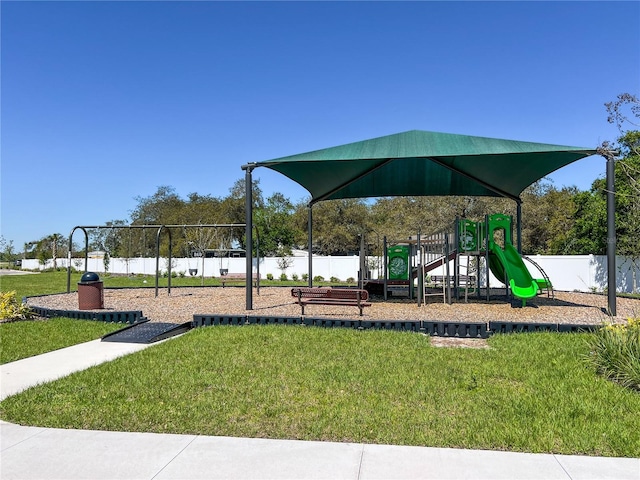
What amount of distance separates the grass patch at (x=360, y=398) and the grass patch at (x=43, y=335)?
188 centimetres

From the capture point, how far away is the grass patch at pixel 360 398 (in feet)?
13.6

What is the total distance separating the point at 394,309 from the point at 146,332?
6.21m

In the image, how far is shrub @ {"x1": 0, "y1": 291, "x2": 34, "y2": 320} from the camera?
35.4ft

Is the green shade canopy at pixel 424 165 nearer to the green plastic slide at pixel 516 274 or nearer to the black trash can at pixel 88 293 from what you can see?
the green plastic slide at pixel 516 274

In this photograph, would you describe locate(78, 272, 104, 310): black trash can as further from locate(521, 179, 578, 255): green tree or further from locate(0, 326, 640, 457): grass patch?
locate(521, 179, 578, 255): green tree

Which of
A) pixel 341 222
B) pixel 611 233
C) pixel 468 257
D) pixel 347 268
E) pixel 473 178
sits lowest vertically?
pixel 347 268

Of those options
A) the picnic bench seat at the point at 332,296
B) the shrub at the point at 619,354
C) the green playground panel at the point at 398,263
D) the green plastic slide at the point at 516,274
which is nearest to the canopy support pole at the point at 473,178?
the green plastic slide at the point at 516,274

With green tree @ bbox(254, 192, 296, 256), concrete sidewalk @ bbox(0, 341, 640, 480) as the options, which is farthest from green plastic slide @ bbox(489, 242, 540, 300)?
green tree @ bbox(254, 192, 296, 256)

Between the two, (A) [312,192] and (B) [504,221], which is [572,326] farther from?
(A) [312,192]

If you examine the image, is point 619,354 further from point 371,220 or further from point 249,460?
point 371,220

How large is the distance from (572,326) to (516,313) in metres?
2.77

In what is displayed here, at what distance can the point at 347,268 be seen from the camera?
2959cm

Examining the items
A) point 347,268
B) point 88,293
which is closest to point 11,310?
point 88,293

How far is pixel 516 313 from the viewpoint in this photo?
38.0 feet
